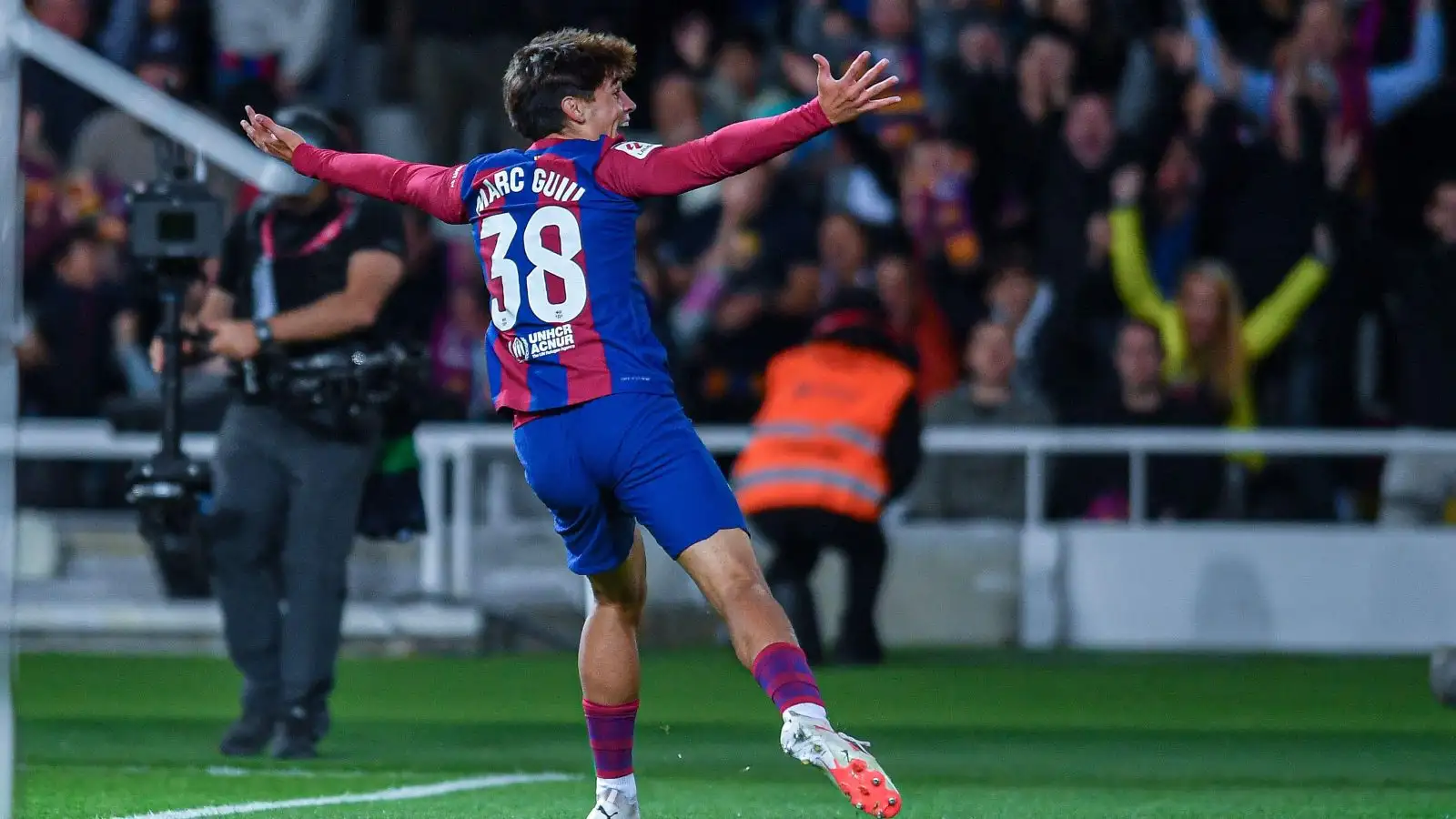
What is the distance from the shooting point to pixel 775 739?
30.8ft

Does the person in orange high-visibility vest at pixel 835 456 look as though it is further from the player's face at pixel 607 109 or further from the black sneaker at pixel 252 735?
the player's face at pixel 607 109

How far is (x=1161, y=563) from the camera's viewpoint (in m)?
13.0

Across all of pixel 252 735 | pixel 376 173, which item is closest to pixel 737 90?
pixel 252 735

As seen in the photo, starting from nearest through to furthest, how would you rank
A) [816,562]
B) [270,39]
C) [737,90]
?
1. [816,562]
2. [737,90]
3. [270,39]

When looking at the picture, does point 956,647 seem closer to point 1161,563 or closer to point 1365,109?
point 1161,563

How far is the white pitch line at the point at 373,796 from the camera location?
266 inches

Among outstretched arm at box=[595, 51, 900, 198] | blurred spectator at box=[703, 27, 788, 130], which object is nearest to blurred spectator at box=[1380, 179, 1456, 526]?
blurred spectator at box=[703, 27, 788, 130]

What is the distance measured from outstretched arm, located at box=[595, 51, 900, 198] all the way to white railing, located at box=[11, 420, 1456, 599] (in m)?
6.85

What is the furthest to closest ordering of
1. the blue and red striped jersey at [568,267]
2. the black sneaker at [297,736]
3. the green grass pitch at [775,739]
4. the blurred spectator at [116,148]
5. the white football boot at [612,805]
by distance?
the blurred spectator at [116,148]
the black sneaker at [297,736]
the green grass pitch at [775,739]
the white football boot at [612,805]
the blue and red striped jersey at [568,267]

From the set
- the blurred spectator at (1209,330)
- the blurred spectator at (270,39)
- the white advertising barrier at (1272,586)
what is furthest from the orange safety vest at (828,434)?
the blurred spectator at (270,39)

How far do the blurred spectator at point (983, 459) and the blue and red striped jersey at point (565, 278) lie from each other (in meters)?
7.45

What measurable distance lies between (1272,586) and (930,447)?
1.88 metres

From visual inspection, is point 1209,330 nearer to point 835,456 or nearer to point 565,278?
point 835,456

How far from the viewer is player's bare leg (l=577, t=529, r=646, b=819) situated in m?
6.28
